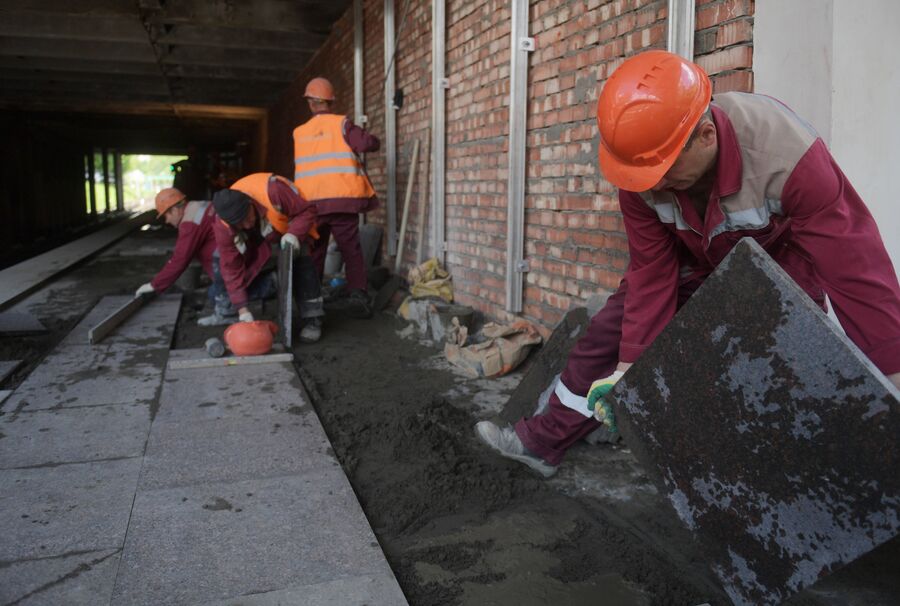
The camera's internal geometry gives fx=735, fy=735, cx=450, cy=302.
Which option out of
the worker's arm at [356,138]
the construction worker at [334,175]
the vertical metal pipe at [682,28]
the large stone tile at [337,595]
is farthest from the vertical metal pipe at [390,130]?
the large stone tile at [337,595]

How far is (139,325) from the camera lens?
20.1ft

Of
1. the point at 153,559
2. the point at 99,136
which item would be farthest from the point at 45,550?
the point at 99,136

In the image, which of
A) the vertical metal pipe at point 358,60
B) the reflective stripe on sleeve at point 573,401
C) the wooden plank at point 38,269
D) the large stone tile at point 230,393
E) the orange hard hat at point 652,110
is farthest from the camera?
the vertical metal pipe at point 358,60

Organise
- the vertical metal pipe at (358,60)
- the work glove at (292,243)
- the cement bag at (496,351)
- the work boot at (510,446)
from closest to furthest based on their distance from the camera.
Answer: the work boot at (510,446) < the cement bag at (496,351) < the work glove at (292,243) < the vertical metal pipe at (358,60)

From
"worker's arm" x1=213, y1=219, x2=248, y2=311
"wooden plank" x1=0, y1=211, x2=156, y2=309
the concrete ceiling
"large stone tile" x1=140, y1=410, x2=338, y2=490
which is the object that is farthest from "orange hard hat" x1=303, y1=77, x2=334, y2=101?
"large stone tile" x1=140, y1=410, x2=338, y2=490

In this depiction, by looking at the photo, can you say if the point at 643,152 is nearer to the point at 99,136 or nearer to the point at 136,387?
the point at 136,387

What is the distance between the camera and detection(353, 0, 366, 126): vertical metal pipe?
854cm

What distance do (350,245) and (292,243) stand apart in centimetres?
117

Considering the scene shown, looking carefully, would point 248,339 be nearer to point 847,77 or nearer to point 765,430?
point 847,77

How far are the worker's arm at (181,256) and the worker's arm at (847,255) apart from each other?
15.9ft

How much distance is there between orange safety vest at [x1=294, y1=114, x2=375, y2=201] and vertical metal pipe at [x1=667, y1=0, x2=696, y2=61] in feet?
11.7

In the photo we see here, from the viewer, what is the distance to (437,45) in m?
6.07

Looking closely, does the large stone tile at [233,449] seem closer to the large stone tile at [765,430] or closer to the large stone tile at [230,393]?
the large stone tile at [230,393]

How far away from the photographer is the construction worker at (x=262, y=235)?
5.30 meters
